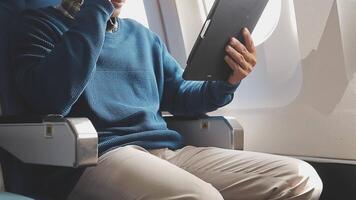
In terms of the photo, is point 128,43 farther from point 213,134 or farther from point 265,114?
point 265,114

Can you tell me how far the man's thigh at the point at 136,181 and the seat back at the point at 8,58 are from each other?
31cm

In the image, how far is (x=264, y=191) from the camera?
143 cm

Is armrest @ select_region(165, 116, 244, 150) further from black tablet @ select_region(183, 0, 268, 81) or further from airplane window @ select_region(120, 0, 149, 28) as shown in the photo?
airplane window @ select_region(120, 0, 149, 28)

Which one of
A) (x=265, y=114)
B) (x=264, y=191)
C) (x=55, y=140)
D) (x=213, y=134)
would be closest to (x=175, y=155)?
(x=213, y=134)

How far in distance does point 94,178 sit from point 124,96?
36 cm

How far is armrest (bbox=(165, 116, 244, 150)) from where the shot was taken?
170 cm

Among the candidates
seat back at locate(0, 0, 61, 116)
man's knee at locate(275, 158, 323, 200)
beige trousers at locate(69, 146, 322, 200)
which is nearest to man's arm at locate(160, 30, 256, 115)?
beige trousers at locate(69, 146, 322, 200)

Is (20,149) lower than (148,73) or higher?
lower

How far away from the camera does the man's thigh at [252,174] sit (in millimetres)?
1437

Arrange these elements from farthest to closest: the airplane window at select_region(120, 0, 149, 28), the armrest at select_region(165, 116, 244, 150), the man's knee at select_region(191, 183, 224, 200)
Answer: the airplane window at select_region(120, 0, 149, 28)
the armrest at select_region(165, 116, 244, 150)
the man's knee at select_region(191, 183, 224, 200)

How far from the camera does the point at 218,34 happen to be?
1.52 meters

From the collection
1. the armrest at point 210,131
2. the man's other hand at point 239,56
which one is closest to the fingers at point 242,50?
the man's other hand at point 239,56

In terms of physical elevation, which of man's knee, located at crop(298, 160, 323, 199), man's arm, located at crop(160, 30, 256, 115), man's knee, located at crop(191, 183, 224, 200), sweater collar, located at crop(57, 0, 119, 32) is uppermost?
sweater collar, located at crop(57, 0, 119, 32)

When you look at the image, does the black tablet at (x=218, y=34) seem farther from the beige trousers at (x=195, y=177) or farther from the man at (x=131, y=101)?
the beige trousers at (x=195, y=177)
